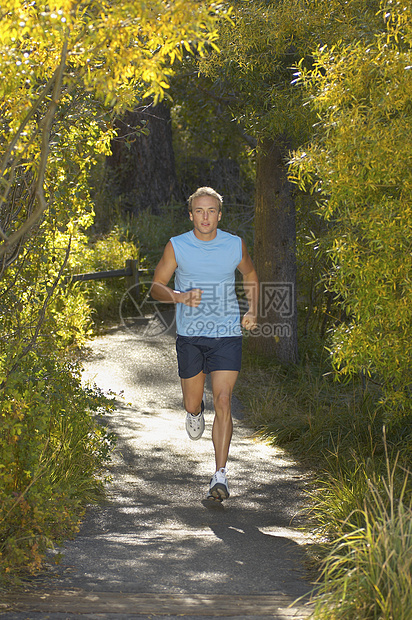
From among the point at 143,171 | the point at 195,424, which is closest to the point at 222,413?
the point at 195,424

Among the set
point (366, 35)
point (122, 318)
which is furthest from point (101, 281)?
point (366, 35)

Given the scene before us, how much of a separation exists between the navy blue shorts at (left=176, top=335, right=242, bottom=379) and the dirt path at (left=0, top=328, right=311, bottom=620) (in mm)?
934

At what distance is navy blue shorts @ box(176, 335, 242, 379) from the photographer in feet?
16.9

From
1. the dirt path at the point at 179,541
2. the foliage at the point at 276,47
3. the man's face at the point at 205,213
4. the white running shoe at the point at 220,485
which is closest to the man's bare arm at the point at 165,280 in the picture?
the man's face at the point at 205,213

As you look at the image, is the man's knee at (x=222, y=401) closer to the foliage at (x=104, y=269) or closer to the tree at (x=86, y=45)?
the tree at (x=86, y=45)

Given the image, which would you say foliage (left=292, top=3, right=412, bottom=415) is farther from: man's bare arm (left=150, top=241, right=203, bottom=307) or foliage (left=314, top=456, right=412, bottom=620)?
foliage (left=314, top=456, right=412, bottom=620)

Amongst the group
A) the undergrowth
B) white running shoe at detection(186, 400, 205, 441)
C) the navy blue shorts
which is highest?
the navy blue shorts

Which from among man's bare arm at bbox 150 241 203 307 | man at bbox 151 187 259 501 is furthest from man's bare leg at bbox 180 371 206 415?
man's bare arm at bbox 150 241 203 307

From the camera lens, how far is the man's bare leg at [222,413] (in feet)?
16.7

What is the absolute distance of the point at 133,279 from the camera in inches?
517

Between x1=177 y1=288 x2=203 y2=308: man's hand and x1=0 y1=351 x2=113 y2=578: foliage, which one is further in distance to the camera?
x1=177 y1=288 x2=203 y2=308: man's hand

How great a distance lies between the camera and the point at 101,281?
42.1ft

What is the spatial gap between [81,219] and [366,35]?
263 centimetres

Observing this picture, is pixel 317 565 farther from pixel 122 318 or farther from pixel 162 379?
pixel 122 318
